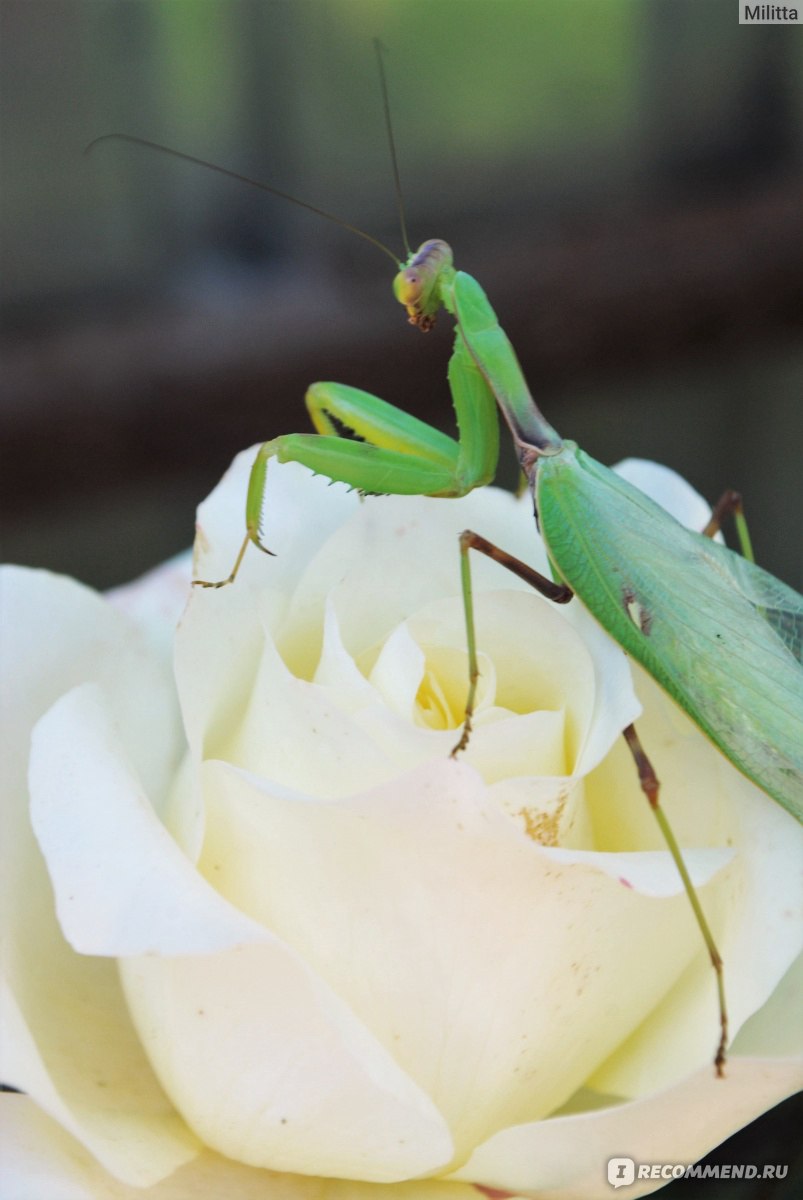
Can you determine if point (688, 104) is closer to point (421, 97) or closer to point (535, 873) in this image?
point (421, 97)

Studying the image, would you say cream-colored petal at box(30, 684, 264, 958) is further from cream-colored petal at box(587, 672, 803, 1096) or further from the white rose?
cream-colored petal at box(587, 672, 803, 1096)

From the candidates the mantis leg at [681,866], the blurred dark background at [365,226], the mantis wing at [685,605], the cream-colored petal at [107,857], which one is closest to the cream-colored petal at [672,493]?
the mantis wing at [685,605]

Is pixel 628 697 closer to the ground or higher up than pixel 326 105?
closer to the ground

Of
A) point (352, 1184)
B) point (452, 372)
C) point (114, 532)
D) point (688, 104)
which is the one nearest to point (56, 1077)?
point (352, 1184)
